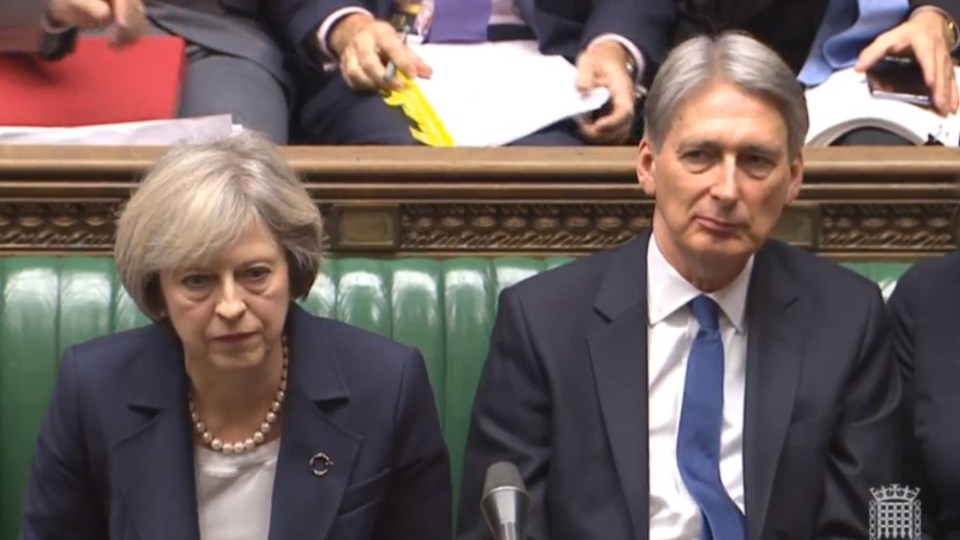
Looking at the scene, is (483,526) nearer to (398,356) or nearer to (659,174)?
(398,356)

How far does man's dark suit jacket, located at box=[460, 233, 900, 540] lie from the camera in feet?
6.57

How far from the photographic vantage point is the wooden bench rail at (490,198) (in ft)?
7.94

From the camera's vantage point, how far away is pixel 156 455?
1.93 meters

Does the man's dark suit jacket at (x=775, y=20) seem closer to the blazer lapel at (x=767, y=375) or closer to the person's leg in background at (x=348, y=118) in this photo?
the person's leg in background at (x=348, y=118)

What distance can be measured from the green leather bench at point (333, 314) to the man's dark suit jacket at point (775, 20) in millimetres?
499

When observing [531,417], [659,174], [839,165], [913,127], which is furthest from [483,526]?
[913,127]

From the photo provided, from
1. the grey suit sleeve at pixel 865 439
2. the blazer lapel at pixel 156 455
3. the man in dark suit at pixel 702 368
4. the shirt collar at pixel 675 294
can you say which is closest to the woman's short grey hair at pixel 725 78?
the man in dark suit at pixel 702 368

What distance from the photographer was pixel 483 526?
201cm

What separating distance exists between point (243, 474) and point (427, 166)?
0.63m

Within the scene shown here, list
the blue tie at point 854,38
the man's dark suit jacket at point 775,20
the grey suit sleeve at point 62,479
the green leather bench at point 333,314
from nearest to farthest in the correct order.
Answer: the grey suit sleeve at point 62,479 → the green leather bench at point 333,314 → the blue tie at point 854,38 → the man's dark suit jacket at point 775,20

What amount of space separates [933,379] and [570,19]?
3.11 ft

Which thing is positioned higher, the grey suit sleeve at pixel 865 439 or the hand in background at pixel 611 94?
the hand in background at pixel 611 94

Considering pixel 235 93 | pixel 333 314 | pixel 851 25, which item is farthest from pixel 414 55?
pixel 851 25

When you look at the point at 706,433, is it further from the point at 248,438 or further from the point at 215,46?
the point at 215,46
